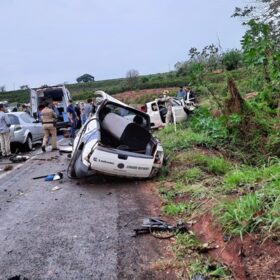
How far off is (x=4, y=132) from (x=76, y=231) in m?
9.15

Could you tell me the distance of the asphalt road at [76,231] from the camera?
4520 millimetres

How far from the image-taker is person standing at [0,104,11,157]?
45.9ft

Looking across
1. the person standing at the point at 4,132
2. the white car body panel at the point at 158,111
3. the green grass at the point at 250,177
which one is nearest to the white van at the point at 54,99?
the white car body panel at the point at 158,111

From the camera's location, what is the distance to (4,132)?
552 inches

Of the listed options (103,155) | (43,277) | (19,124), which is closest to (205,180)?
(103,155)

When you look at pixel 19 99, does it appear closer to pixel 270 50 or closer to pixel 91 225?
pixel 270 50

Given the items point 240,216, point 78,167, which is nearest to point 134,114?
point 78,167

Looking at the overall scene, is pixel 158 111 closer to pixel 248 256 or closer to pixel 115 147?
pixel 115 147

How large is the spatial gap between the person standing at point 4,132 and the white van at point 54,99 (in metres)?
7.71

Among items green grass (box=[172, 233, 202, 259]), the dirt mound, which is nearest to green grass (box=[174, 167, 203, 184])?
green grass (box=[172, 233, 202, 259])

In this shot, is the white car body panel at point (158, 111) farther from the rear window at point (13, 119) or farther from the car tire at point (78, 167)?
the car tire at point (78, 167)

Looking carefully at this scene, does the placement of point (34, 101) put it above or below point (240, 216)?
above

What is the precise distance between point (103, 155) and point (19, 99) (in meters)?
45.9

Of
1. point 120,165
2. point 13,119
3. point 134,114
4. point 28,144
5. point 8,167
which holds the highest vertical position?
point 134,114
